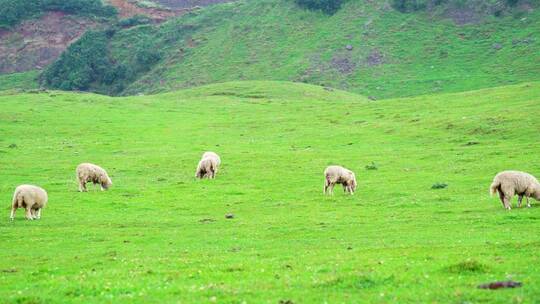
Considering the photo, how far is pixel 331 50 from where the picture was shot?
5527 inches

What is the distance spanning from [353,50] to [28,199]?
113m

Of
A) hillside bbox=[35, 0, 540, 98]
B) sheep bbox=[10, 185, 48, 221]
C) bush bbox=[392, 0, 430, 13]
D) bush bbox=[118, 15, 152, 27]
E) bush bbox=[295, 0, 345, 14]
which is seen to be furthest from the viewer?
bush bbox=[118, 15, 152, 27]

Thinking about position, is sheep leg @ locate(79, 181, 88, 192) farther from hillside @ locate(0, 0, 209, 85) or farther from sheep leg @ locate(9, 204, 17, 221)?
hillside @ locate(0, 0, 209, 85)

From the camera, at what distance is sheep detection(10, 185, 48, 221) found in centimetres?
3067

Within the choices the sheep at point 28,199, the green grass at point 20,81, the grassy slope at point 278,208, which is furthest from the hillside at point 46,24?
the sheep at point 28,199

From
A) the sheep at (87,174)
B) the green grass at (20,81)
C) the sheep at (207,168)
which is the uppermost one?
the green grass at (20,81)

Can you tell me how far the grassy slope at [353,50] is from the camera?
408 ft

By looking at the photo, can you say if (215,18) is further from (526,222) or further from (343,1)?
(526,222)

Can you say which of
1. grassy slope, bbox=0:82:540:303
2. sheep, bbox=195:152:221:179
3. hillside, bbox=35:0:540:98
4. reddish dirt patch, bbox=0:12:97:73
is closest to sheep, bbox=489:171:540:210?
grassy slope, bbox=0:82:540:303

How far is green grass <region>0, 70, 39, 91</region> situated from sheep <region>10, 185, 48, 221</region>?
130661mm

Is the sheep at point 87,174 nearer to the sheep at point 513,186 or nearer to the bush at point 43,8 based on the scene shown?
the sheep at point 513,186

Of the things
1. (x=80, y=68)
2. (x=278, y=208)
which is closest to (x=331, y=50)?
(x=80, y=68)

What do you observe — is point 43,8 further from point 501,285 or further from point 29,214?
point 501,285

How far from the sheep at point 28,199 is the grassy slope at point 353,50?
93287mm
